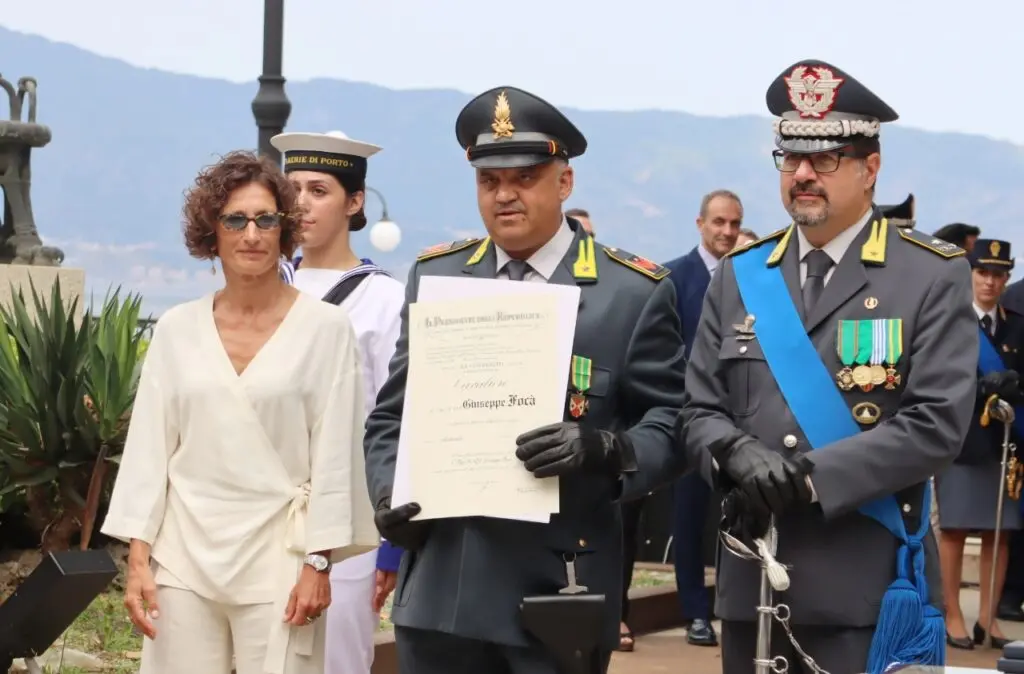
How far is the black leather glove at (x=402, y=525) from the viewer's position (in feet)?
14.6

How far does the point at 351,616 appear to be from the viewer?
5.54m

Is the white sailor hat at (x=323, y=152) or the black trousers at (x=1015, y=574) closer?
the white sailor hat at (x=323, y=152)

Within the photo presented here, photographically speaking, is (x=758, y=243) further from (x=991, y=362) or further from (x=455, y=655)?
(x=991, y=362)

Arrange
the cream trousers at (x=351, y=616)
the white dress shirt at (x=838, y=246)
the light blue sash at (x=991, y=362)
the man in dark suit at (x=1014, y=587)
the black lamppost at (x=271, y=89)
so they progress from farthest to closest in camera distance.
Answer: the black lamppost at (x=271, y=89) → the man in dark suit at (x=1014, y=587) → the light blue sash at (x=991, y=362) → the cream trousers at (x=351, y=616) → the white dress shirt at (x=838, y=246)

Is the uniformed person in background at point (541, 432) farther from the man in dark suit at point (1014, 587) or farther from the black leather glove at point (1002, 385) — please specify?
the man in dark suit at point (1014, 587)

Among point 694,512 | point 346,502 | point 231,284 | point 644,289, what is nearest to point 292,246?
point 231,284

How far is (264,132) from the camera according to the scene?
11.4 m

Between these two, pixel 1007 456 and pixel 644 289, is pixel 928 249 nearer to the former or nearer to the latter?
pixel 644 289

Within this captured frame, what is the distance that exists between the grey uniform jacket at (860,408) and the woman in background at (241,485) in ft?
3.08

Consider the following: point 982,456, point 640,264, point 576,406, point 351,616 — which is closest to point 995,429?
point 982,456

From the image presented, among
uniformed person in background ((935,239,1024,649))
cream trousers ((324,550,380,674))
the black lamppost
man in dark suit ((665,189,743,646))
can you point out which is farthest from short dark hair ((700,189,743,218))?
cream trousers ((324,550,380,674))

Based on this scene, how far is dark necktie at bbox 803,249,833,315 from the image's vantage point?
470 centimetres

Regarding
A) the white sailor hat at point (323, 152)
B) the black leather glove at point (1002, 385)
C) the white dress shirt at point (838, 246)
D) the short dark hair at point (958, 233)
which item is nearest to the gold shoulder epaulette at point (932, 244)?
the white dress shirt at point (838, 246)

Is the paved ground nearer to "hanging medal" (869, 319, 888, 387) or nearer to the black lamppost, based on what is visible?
the black lamppost
